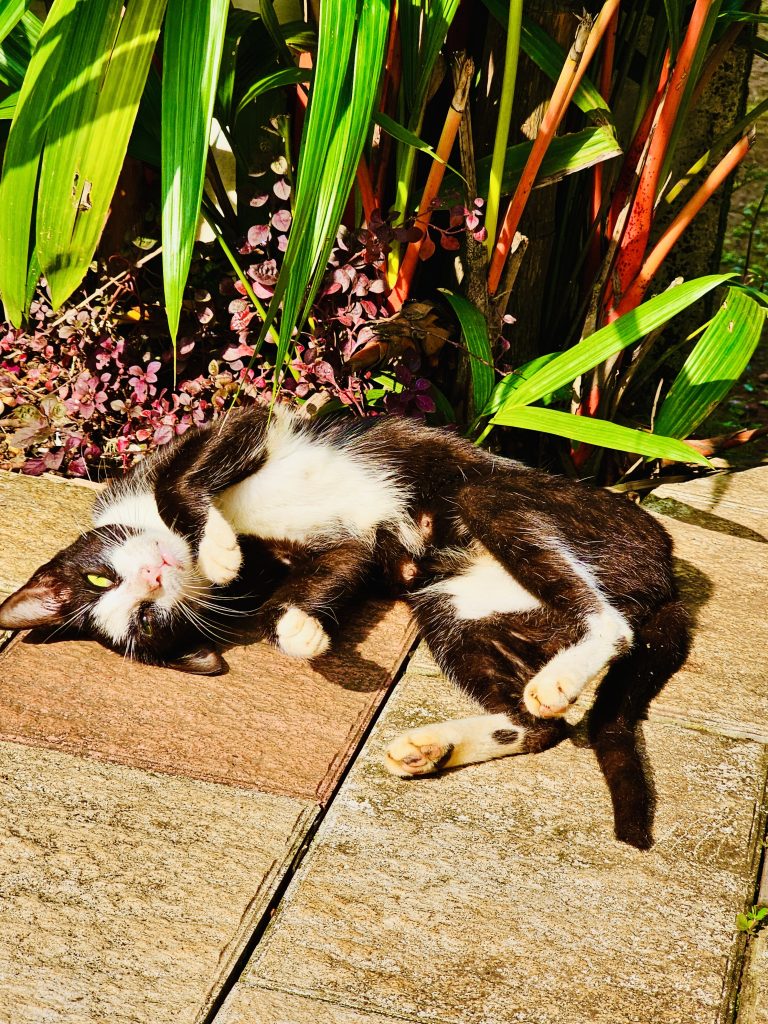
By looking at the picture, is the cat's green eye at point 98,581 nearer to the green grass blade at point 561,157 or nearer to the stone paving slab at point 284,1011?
the stone paving slab at point 284,1011

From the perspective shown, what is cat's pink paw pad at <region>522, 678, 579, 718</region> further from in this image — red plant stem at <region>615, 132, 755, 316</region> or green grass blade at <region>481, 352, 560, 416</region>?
red plant stem at <region>615, 132, 755, 316</region>

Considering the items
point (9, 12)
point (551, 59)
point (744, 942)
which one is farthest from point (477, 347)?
point (744, 942)

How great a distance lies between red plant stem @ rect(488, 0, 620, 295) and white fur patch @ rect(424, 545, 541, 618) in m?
1.00

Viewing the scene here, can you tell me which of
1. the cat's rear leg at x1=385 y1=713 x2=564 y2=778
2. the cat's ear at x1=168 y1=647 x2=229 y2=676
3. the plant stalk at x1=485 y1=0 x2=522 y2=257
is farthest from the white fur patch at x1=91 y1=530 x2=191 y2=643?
the plant stalk at x1=485 y1=0 x2=522 y2=257

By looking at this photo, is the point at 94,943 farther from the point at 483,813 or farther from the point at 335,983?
the point at 483,813

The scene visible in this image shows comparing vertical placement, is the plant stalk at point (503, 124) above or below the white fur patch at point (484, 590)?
above

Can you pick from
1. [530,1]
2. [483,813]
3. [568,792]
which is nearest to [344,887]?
[483,813]

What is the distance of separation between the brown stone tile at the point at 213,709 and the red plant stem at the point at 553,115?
1296mm

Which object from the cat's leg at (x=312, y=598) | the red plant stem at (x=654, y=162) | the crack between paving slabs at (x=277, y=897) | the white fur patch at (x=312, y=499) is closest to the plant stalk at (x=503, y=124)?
the red plant stem at (x=654, y=162)

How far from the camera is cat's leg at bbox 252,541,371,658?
2609 millimetres

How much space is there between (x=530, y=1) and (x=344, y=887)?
261 cm

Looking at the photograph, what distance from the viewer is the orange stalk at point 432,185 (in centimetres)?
297

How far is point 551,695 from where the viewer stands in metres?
2.33

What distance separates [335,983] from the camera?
173 cm
